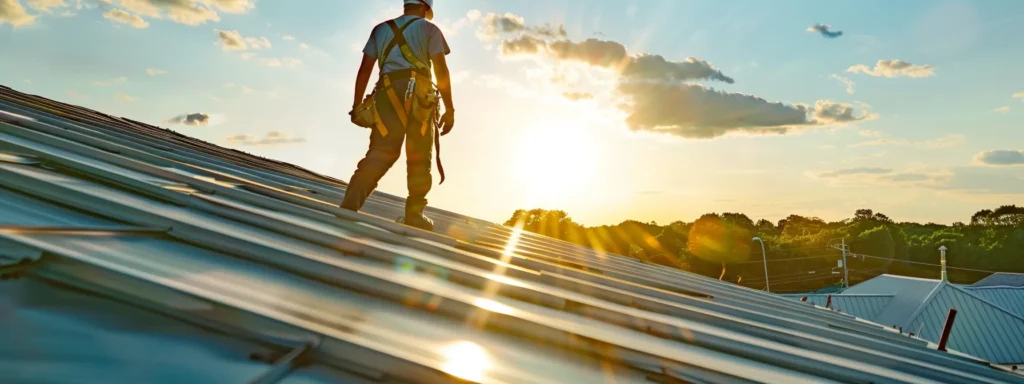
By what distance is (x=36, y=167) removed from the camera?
2.97 metres

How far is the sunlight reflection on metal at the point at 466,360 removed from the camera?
1.40 metres

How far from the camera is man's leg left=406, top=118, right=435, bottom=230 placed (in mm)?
4777

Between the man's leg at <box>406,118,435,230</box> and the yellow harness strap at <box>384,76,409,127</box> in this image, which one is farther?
the man's leg at <box>406,118,435,230</box>

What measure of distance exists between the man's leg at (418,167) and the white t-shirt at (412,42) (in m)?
0.46

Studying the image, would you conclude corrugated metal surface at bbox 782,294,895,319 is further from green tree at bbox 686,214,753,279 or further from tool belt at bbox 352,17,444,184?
tool belt at bbox 352,17,444,184

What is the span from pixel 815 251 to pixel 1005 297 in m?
33.9

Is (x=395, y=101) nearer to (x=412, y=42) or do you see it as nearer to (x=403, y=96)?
(x=403, y=96)

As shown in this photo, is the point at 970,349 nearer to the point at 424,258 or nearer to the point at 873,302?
the point at 873,302

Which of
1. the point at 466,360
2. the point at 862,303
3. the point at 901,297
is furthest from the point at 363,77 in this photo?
the point at 901,297

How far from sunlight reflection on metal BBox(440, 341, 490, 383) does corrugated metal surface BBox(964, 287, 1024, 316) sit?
5268 centimetres

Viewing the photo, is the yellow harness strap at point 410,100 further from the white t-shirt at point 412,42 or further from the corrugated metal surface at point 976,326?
the corrugated metal surface at point 976,326

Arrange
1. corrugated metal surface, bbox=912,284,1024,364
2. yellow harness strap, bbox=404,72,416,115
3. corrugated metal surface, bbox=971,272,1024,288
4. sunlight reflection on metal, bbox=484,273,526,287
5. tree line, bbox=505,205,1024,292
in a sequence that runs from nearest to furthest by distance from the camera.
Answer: sunlight reflection on metal, bbox=484,273,526,287, yellow harness strap, bbox=404,72,416,115, corrugated metal surface, bbox=912,284,1024,364, corrugated metal surface, bbox=971,272,1024,288, tree line, bbox=505,205,1024,292

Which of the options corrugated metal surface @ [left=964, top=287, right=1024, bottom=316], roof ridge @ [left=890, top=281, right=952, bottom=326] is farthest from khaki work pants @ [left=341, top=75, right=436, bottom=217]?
corrugated metal surface @ [left=964, top=287, right=1024, bottom=316]

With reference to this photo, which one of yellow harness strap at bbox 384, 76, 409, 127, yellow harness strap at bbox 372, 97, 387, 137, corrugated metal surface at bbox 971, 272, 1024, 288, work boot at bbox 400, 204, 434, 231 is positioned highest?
yellow harness strap at bbox 384, 76, 409, 127
